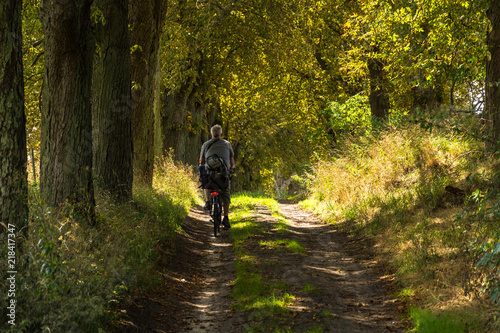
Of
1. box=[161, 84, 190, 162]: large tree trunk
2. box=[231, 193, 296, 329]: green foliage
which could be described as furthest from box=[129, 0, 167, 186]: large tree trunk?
box=[161, 84, 190, 162]: large tree trunk

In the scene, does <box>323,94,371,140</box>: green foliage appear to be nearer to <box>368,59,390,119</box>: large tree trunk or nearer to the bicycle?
<box>368,59,390,119</box>: large tree trunk

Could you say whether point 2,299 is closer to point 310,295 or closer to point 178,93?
point 310,295

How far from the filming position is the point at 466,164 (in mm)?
11438

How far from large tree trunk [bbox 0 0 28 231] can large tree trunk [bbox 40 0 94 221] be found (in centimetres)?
197

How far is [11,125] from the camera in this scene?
5.46m

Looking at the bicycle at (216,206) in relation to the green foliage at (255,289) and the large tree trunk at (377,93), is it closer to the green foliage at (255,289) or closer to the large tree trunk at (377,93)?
the green foliage at (255,289)

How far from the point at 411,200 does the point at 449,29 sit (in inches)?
172

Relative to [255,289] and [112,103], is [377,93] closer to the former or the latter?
[112,103]

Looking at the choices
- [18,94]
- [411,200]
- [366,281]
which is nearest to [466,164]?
[411,200]

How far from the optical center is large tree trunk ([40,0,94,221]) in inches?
297

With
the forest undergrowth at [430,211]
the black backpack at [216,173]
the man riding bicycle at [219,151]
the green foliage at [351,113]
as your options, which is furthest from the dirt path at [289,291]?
the green foliage at [351,113]

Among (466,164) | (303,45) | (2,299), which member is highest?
(303,45)

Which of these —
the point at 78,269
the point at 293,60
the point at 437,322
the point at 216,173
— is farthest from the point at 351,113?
the point at 78,269

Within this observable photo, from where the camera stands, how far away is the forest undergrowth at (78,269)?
4.60m
